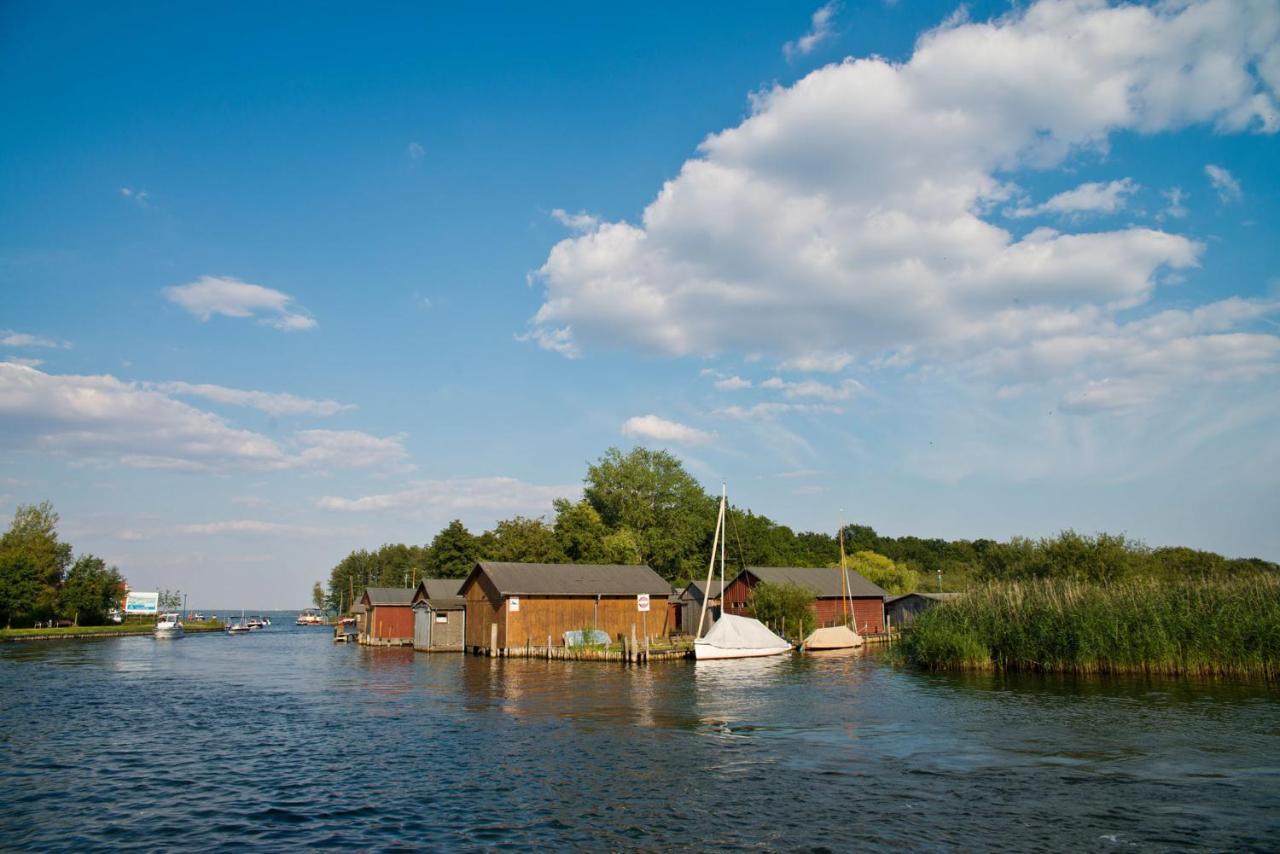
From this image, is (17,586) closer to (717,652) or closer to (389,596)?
(389,596)

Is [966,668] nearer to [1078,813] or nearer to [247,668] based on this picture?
[1078,813]

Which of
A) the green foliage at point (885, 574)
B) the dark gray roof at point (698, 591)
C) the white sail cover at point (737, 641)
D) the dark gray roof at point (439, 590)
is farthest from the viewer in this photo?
the green foliage at point (885, 574)

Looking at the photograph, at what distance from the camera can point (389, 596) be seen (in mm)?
80500

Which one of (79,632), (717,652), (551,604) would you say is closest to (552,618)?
(551,604)

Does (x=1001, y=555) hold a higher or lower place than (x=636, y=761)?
higher

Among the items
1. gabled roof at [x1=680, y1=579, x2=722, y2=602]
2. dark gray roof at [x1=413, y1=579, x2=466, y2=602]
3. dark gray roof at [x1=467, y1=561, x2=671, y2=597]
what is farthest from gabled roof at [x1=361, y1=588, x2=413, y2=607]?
gabled roof at [x1=680, y1=579, x2=722, y2=602]

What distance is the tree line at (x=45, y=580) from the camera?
85.6 m

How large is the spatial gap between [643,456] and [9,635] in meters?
72.5

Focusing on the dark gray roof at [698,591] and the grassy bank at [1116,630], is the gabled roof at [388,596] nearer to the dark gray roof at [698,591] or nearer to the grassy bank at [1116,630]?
the dark gray roof at [698,591]

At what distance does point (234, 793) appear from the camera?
61.5 ft

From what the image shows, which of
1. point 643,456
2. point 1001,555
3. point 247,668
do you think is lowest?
point 247,668

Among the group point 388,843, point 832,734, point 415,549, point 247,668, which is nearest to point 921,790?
point 832,734

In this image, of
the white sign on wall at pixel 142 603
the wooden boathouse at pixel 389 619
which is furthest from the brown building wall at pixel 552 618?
the white sign on wall at pixel 142 603

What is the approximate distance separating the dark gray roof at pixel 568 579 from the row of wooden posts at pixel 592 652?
340 cm
